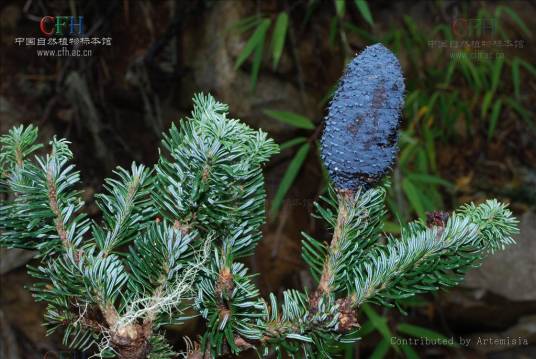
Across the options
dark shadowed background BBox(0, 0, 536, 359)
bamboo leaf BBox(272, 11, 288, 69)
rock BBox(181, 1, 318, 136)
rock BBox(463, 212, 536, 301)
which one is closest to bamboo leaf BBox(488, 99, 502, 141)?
dark shadowed background BBox(0, 0, 536, 359)

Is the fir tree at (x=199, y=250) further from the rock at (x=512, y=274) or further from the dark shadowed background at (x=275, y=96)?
the rock at (x=512, y=274)

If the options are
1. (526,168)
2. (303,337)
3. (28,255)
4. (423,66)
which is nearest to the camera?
(303,337)

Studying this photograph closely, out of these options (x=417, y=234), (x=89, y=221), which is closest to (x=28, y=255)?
(x=89, y=221)

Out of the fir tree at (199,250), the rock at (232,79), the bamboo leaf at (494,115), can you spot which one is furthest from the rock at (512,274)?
the fir tree at (199,250)

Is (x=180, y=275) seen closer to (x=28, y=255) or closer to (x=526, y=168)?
(x=28, y=255)

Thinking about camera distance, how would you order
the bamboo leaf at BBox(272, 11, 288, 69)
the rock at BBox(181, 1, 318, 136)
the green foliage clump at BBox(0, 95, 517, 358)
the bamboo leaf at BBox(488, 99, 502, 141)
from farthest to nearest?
the bamboo leaf at BBox(488, 99, 502, 141) < the rock at BBox(181, 1, 318, 136) < the bamboo leaf at BBox(272, 11, 288, 69) < the green foliage clump at BBox(0, 95, 517, 358)

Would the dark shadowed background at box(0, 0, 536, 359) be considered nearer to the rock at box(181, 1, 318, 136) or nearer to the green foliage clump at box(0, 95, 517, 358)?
the rock at box(181, 1, 318, 136)

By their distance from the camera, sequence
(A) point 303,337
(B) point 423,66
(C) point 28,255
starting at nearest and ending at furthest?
(A) point 303,337, (C) point 28,255, (B) point 423,66
